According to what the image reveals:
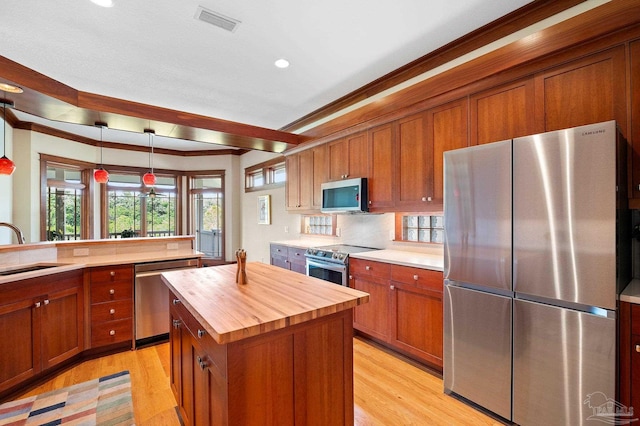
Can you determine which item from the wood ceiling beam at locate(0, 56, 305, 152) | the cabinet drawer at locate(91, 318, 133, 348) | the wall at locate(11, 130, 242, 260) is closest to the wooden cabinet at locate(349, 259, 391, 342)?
the wood ceiling beam at locate(0, 56, 305, 152)

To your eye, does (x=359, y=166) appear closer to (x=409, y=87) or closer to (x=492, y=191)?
(x=409, y=87)

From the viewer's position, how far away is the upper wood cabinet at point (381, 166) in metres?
3.17

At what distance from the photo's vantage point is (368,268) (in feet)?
10.2

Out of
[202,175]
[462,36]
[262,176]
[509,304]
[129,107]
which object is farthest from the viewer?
[202,175]

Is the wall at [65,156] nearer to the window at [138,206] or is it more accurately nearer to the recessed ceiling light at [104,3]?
the window at [138,206]

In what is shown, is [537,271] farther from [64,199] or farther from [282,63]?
[64,199]

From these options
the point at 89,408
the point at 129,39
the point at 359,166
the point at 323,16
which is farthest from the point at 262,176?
the point at 89,408

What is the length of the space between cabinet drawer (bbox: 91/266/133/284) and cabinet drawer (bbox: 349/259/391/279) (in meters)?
2.40

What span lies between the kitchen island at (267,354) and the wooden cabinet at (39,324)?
1625 millimetres

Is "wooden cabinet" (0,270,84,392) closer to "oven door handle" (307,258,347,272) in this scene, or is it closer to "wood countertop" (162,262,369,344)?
"wood countertop" (162,262,369,344)

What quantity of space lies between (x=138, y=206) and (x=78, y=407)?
5476 mm

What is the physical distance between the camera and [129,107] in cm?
317

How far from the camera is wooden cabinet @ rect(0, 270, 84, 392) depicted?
2254mm

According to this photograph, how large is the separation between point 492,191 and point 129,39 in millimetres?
3174
